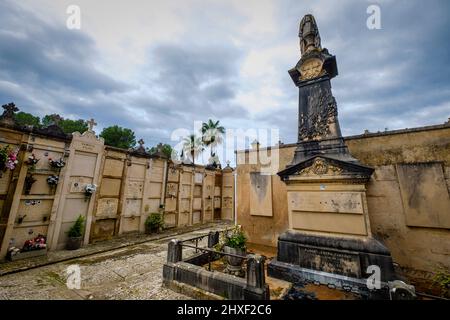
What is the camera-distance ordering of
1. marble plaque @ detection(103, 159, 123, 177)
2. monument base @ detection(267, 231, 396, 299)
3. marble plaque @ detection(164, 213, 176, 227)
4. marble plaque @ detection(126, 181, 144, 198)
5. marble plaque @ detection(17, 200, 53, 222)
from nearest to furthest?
monument base @ detection(267, 231, 396, 299)
marble plaque @ detection(17, 200, 53, 222)
marble plaque @ detection(103, 159, 123, 177)
marble plaque @ detection(126, 181, 144, 198)
marble plaque @ detection(164, 213, 176, 227)

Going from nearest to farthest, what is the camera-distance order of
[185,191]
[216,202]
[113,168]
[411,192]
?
[411,192] → [113,168] → [185,191] → [216,202]

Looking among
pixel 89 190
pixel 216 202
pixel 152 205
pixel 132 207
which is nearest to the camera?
pixel 89 190

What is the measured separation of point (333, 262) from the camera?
445 cm

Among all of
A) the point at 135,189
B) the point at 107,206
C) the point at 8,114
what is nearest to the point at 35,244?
the point at 107,206

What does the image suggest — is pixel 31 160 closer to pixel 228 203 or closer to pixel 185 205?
pixel 185 205

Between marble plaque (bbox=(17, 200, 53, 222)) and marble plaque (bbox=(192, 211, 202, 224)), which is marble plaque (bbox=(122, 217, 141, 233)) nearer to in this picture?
marble plaque (bbox=(17, 200, 53, 222))

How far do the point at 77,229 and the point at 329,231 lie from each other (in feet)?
31.2

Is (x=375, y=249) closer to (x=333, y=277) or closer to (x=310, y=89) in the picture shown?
(x=333, y=277)

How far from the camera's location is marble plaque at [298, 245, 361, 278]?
166 inches

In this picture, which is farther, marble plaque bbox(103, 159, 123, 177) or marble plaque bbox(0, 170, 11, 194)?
marble plaque bbox(103, 159, 123, 177)

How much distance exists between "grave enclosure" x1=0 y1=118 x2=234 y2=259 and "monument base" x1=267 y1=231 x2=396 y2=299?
8.41 m

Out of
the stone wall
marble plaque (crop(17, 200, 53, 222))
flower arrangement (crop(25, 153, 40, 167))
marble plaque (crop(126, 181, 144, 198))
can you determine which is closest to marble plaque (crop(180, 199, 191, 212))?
marble plaque (crop(126, 181, 144, 198))

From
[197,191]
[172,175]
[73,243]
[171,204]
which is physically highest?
[172,175]

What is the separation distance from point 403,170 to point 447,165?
2.83ft
